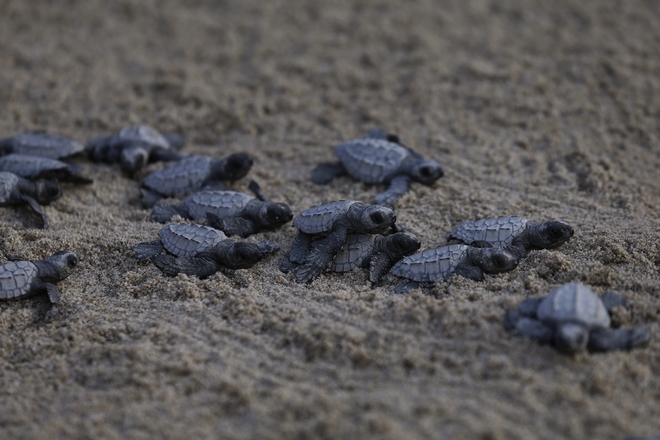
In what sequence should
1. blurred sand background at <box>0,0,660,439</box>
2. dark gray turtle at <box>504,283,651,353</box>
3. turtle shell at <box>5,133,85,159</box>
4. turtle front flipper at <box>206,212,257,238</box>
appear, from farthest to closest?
turtle shell at <box>5,133,85,159</box>
turtle front flipper at <box>206,212,257,238</box>
dark gray turtle at <box>504,283,651,353</box>
blurred sand background at <box>0,0,660,439</box>

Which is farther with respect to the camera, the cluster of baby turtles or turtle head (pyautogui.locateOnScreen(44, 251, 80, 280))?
turtle head (pyautogui.locateOnScreen(44, 251, 80, 280))

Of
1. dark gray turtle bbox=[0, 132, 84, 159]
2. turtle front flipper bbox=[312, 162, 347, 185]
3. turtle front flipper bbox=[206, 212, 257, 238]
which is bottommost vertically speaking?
turtle front flipper bbox=[206, 212, 257, 238]

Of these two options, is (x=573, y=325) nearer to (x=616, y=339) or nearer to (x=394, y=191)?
(x=616, y=339)

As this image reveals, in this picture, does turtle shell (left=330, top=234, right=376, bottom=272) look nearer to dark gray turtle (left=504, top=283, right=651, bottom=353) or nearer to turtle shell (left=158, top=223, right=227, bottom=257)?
turtle shell (left=158, top=223, right=227, bottom=257)

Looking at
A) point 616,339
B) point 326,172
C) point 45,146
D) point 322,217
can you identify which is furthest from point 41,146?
point 616,339

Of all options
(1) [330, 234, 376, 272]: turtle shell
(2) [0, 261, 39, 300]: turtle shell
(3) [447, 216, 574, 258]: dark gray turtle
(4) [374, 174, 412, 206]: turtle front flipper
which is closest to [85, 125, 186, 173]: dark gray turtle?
(2) [0, 261, 39, 300]: turtle shell

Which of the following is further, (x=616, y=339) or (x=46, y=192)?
(x=46, y=192)

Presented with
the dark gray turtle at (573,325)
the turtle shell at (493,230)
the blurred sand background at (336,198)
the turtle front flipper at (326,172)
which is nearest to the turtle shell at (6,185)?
the blurred sand background at (336,198)
